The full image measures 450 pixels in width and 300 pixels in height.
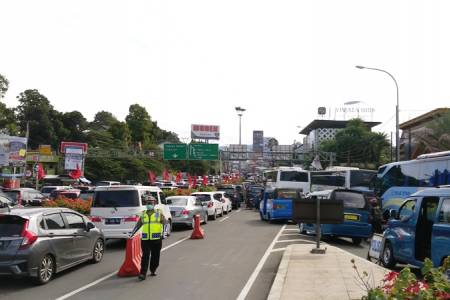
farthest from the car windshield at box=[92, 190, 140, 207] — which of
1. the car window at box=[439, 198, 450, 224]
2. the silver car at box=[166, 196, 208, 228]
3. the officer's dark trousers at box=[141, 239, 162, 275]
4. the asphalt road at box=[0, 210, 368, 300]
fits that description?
the car window at box=[439, 198, 450, 224]

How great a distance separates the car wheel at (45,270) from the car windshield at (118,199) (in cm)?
535

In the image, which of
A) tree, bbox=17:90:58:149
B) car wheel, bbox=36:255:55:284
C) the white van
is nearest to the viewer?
car wheel, bbox=36:255:55:284

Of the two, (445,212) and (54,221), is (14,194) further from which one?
(445,212)

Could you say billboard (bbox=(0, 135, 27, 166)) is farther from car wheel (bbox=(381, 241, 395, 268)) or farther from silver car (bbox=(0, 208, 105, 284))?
car wheel (bbox=(381, 241, 395, 268))

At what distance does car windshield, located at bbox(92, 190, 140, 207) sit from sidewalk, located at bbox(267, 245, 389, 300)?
5.30m

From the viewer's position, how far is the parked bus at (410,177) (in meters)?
21.3

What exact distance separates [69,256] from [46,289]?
5.38 feet

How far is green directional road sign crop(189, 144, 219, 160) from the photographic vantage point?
5475cm

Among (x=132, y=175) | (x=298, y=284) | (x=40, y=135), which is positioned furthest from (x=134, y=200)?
(x=40, y=135)

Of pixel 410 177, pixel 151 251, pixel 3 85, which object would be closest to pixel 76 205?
pixel 151 251

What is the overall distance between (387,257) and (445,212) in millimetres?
2980

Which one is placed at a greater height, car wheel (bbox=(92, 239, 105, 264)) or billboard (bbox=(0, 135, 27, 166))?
billboard (bbox=(0, 135, 27, 166))

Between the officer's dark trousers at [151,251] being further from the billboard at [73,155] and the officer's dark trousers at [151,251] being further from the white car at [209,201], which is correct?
the billboard at [73,155]

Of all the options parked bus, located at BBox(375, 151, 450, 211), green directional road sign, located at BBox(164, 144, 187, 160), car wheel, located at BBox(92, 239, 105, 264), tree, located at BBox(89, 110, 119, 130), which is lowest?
car wheel, located at BBox(92, 239, 105, 264)
